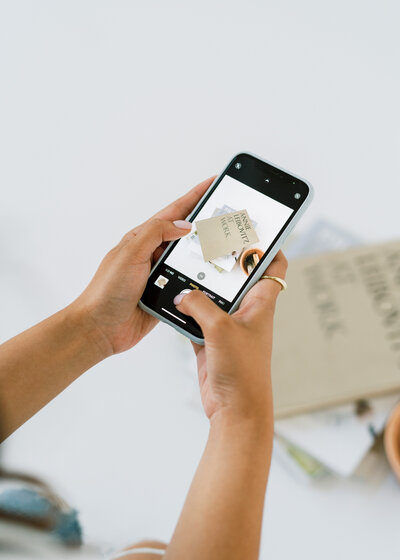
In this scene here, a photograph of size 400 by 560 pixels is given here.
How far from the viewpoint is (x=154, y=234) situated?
68 cm

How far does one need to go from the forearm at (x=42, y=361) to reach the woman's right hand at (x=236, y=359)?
153mm

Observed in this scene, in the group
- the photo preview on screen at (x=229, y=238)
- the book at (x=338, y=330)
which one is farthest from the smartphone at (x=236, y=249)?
the book at (x=338, y=330)

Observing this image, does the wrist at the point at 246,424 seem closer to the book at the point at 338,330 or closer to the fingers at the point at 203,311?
the fingers at the point at 203,311

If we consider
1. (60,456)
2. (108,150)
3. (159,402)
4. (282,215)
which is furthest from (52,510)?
(108,150)

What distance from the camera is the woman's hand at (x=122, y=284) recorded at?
0.67m

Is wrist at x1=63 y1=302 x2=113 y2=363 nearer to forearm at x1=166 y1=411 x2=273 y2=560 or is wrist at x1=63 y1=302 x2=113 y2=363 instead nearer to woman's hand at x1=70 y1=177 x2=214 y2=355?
woman's hand at x1=70 y1=177 x2=214 y2=355

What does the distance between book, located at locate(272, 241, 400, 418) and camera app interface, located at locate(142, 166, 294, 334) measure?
0.25 m

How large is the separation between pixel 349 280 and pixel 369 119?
1.38 feet

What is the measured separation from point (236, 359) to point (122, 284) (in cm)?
19

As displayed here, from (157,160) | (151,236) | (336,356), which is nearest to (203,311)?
(151,236)

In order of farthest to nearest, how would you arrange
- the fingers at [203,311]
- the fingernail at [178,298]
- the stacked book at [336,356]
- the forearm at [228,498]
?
the stacked book at [336,356] < the fingernail at [178,298] < the fingers at [203,311] < the forearm at [228,498]

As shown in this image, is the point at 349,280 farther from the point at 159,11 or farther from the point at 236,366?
the point at 159,11

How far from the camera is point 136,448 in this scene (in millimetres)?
886

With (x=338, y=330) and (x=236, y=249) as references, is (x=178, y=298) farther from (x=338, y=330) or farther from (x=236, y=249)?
(x=338, y=330)
